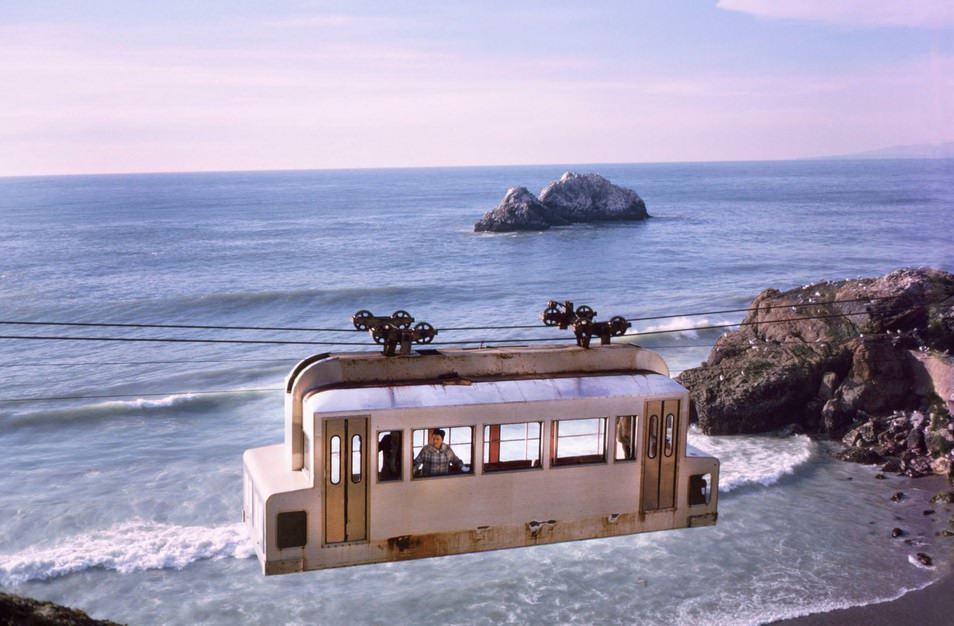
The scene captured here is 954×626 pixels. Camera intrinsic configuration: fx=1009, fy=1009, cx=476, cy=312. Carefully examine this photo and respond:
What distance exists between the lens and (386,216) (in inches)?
5428

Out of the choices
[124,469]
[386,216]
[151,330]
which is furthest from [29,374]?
[386,216]

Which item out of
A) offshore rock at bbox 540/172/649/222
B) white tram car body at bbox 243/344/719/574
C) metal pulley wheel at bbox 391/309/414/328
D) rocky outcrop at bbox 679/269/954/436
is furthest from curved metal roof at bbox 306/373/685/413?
offshore rock at bbox 540/172/649/222

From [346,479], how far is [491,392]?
7.86 feet

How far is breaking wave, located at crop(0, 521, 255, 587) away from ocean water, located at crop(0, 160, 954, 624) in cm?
7

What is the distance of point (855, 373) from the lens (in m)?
33.7

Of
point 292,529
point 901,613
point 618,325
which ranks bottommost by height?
point 901,613

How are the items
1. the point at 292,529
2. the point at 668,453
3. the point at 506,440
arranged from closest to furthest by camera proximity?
the point at 292,529, the point at 506,440, the point at 668,453

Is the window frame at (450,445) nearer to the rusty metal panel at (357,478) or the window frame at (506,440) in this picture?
the window frame at (506,440)

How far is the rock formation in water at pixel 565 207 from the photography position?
10381 centimetres

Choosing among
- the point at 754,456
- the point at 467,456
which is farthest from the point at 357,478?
the point at 754,456

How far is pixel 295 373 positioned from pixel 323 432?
4.13 ft

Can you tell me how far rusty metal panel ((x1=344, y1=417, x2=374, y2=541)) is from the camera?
535 inches

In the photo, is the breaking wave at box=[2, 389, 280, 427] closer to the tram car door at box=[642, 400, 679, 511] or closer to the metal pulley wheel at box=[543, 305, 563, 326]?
the metal pulley wheel at box=[543, 305, 563, 326]

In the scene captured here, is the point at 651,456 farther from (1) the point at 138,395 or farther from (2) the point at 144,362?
(2) the point at 144,362
